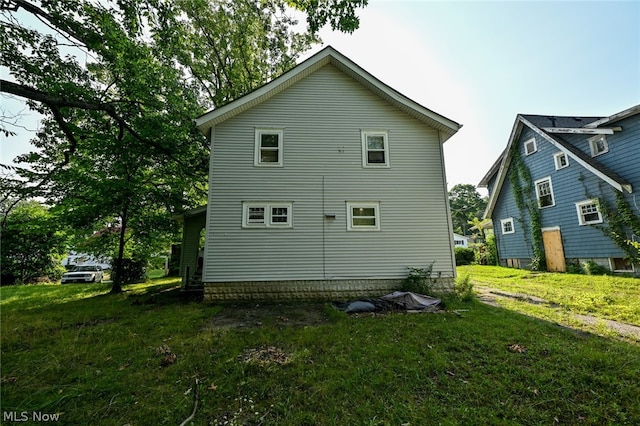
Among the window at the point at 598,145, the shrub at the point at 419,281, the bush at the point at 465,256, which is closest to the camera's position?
the shrub at the point at 419,281

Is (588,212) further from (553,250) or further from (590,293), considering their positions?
(590,293)

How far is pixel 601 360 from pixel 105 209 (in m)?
13.7

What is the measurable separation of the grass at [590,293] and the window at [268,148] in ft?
31.4

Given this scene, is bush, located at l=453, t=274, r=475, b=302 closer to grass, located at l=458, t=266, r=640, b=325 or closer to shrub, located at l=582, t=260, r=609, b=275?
grass, located at l=458, t=266, r=640, b=325

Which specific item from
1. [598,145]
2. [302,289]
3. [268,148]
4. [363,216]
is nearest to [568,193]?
[598,145]

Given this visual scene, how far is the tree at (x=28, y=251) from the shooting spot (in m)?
15.1

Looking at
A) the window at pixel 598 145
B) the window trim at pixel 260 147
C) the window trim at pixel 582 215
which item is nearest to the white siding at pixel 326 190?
the window trim at pixel 260 147

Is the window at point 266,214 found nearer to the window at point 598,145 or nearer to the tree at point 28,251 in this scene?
the tree at point 28,251

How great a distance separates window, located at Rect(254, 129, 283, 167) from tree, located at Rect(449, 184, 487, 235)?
5217 cm

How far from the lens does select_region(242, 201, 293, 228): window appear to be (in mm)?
8570

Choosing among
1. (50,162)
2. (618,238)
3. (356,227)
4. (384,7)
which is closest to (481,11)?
(384,7)

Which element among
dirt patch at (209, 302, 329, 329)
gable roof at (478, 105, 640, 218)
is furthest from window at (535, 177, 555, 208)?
dirt patch at (209, 302, 329, 329)

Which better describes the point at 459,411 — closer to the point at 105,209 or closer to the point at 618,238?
the point at 105,209

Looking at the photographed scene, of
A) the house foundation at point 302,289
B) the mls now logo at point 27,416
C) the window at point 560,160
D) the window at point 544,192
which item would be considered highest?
the window at point 560,160
